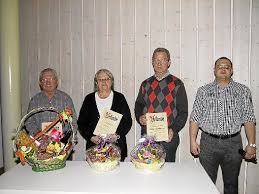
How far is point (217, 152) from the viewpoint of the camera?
3.13 m

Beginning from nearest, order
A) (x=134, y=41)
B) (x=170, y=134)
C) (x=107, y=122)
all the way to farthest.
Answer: (x=107, y=122) → (x=170, y=134) → (x=134, y=41)

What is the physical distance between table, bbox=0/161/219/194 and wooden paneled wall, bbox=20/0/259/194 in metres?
1.70

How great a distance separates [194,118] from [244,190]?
4.65 feet

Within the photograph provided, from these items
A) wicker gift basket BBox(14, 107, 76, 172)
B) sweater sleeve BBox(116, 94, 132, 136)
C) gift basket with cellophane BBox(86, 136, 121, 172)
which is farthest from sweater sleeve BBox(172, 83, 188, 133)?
wicker gift basket BBox(14, 107, 76, 172)

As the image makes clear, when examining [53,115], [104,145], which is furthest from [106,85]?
[104,145]

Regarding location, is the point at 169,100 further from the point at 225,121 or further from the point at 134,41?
the point at 134,41

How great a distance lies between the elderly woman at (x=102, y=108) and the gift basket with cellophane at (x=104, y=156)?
0.87 m

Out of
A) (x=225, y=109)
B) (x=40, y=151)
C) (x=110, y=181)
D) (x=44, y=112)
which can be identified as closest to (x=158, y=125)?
(x=225, y=109)

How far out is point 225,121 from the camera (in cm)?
309

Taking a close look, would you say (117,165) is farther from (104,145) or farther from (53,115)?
(53,115)

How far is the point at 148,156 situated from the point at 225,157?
1.35 metres

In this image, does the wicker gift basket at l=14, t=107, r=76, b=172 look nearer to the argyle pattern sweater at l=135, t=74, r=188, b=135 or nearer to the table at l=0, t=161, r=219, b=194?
the table at l=0, t=161, r=219, b=194

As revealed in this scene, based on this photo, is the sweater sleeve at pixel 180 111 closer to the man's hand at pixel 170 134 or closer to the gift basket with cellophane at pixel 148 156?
the man's hand at pixel 170 134

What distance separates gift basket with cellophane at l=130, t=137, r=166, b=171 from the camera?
2.18 m
